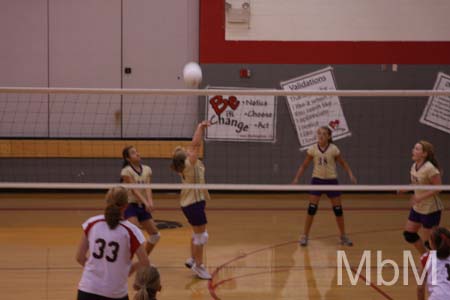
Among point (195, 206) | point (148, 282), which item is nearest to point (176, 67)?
point (195, 206)

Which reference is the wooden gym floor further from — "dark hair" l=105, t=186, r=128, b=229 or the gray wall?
"dark hair" l=105, t=186, r=128, b=229

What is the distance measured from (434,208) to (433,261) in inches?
126

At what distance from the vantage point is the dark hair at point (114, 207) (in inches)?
228

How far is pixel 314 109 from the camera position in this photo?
50.6ft

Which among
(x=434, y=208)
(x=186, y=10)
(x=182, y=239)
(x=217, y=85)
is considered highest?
(x=186, y=10)

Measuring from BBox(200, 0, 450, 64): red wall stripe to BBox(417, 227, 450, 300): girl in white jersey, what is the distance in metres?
9.78

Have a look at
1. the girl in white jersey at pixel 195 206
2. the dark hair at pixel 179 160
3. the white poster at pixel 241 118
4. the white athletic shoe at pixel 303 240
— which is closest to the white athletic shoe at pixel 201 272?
the girl in white jersey at pixel 195 206

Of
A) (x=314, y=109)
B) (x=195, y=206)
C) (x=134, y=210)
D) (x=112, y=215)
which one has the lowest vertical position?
(x=134, y=210)

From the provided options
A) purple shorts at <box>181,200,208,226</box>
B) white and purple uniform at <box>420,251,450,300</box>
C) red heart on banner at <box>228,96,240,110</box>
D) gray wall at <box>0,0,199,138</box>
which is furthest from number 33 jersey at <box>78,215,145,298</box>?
red heart on banner at <box>228,96,240,110</box>

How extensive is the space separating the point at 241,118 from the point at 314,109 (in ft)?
5.07

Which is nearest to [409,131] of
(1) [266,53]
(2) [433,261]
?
(1) [266,53]

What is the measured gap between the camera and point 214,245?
11.1m

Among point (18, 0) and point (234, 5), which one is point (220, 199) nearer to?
point (234, 5)

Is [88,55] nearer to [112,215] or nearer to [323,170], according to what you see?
[323,170]
